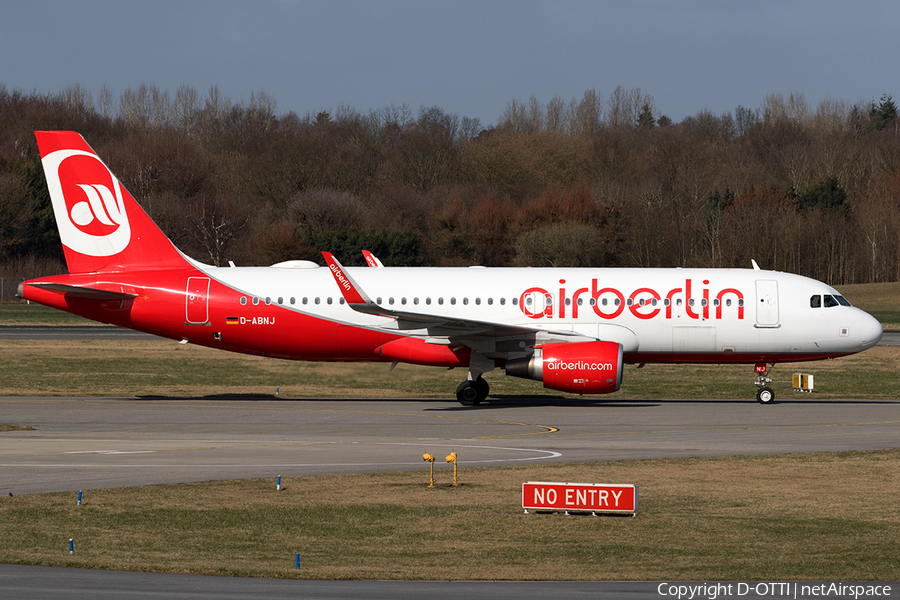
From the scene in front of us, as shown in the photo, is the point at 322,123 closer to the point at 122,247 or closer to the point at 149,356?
the point at 149,356

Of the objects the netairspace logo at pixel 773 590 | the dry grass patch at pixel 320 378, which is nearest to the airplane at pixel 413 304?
the dry grass patch at pixel 320 378

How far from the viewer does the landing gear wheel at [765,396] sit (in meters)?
32.2

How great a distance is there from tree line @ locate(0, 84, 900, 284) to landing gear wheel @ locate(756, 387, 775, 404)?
2313 inches

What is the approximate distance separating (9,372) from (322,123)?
366ft

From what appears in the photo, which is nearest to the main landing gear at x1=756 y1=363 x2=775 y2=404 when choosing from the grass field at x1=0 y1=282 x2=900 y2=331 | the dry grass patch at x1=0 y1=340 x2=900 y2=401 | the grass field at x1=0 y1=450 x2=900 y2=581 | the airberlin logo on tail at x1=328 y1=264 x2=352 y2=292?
the dry grass patch at x1=0 y1=340 x2=900 y2=401

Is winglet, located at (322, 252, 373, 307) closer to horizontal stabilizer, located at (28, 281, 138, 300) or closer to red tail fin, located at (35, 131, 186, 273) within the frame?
red tail fin, located at (35, 131, 186, 273)

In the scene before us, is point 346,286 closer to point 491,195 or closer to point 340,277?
point 340,277

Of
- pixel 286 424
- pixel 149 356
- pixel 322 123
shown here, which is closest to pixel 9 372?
pixel 149 356

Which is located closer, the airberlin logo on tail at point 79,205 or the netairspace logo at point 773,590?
the netairspace logo at point 773,590

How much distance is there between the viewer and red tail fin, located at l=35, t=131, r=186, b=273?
3247cm

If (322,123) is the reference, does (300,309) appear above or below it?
below

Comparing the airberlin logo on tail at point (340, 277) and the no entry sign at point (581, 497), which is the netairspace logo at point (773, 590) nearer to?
the no entry sign at point (581, 497)

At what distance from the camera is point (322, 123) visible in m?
147

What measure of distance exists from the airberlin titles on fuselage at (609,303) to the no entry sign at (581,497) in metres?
16.6
